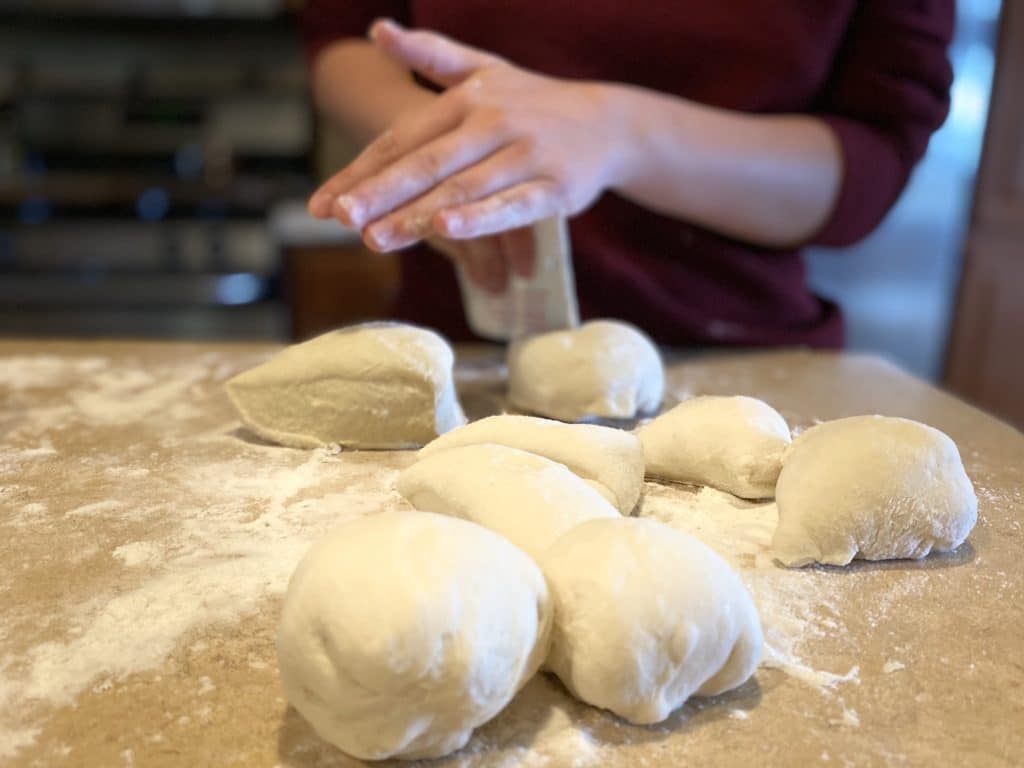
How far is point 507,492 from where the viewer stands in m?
0.64

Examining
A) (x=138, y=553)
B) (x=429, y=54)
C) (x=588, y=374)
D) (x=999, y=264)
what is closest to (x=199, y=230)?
(x=429, y=54)

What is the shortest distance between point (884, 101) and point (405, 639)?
46.6 inches

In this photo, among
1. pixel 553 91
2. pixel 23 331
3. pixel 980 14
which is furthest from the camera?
pixel 23 331

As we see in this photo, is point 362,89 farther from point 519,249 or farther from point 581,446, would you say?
point 581,446

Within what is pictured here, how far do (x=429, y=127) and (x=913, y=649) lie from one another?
0.72m

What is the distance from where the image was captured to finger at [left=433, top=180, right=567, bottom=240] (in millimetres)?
936

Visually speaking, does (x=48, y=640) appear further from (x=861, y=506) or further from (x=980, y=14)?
(x=980, y=14)

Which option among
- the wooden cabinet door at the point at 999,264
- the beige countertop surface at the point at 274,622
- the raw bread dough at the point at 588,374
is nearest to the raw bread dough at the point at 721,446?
the beige countertop surface at the point at 274,622

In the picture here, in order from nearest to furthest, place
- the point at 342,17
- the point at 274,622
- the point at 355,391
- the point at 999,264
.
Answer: the point at 274,622, the point at 355,391, the point at 342,17, the point at 999,264

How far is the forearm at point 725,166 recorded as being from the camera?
3.73ft

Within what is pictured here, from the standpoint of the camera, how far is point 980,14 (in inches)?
95.9

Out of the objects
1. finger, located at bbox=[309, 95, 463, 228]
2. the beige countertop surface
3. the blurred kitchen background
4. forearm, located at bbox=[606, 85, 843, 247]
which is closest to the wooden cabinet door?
the blurred kitchen background

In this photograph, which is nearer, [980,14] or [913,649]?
[913,649]

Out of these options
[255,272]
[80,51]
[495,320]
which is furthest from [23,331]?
[495,320]
